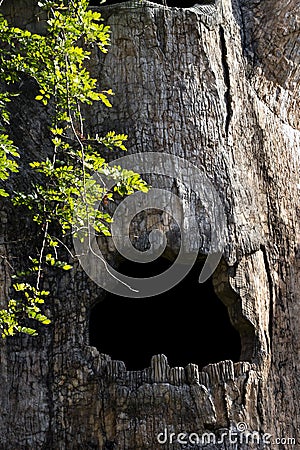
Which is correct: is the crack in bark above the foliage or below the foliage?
above

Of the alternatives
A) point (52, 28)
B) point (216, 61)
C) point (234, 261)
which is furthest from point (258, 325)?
point (52, 28)

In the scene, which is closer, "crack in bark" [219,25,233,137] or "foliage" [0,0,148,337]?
"foliage" [0,0,148,337]

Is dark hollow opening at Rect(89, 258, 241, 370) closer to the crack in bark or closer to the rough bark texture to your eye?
the rough bark texture

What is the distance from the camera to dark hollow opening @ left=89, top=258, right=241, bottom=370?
20.6 feet

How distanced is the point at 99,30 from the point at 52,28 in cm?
24

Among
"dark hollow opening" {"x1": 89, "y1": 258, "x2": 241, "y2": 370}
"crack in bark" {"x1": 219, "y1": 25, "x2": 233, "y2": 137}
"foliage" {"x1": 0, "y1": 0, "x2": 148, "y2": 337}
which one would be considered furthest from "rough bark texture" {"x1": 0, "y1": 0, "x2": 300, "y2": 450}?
"dark hollow opening" {"x1": 89, "y1": 258, "x2": 241, "y2": 370}

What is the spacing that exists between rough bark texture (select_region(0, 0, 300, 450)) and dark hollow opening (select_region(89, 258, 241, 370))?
1015 mm

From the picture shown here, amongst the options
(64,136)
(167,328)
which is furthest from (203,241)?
(167,328)

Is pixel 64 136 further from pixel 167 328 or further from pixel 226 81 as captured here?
pixel 167 328

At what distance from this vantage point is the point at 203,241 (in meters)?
5.03

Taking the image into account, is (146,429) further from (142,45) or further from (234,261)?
(142,45)

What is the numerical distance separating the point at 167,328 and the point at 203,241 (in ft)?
5.41

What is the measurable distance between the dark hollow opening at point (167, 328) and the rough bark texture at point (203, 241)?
1.02 m

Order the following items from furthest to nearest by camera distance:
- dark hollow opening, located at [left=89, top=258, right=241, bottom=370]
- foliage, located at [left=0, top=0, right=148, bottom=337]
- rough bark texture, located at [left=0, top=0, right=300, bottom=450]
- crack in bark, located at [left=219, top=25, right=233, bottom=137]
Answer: dark hollow opening, located at [left=89, top=258, right=241, bottom=370] < crack in bark, located at [left=219, top=25, right=233, bottom=137] < rough bark texture, located at [left=0, top=0, right=300, bottom=450] < foliage, located at [left=0, top=0, right=148, bottom=337]
